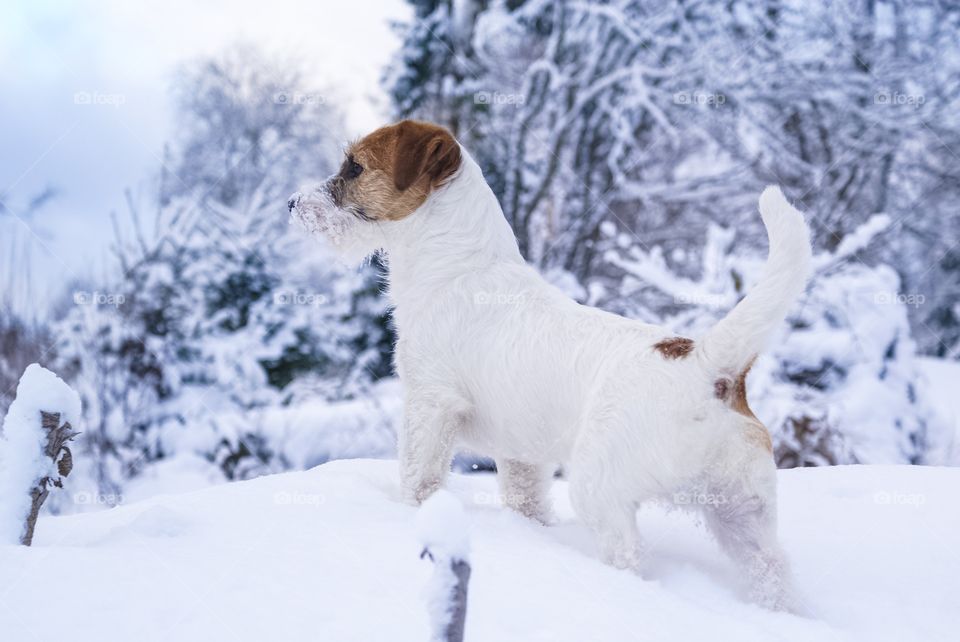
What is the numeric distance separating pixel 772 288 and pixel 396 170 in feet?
6.27

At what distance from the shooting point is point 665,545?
3582 mm

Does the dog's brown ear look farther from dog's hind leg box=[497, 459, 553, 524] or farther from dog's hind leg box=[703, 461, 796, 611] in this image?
dog's hind leg box=[703, 461, 796, 611]

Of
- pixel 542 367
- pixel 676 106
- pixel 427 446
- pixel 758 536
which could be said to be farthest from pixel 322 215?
pixel 676 106

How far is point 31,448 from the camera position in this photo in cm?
275

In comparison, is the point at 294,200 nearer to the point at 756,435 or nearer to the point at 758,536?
the point at 756,435

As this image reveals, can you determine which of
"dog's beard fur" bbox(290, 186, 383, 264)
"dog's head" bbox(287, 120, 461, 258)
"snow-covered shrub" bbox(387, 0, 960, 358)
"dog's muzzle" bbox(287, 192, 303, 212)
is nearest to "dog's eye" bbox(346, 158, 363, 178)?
"dog's head" bbox(287, 120, 461, 258)

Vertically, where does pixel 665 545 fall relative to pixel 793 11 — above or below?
below

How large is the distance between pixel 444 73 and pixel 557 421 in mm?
11391

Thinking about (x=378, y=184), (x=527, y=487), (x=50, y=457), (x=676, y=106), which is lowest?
(x=527, y=487)

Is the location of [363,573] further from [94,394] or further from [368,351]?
[368,351]

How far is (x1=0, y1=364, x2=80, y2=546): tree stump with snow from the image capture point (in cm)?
267

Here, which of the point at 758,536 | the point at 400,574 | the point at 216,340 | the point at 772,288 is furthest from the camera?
the point at 216,340

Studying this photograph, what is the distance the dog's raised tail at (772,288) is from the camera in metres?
2.86

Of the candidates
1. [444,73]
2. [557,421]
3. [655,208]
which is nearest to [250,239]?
[444,73]
